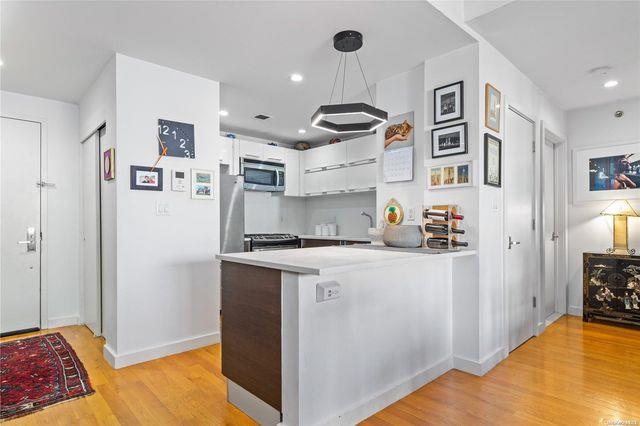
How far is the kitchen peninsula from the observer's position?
176 centimetres

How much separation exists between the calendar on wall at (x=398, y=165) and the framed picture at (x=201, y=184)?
1634mm

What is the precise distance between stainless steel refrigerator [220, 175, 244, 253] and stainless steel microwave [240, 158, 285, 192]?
1.01 metres

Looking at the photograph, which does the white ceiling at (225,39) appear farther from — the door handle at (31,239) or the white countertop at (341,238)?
the white countertop at (341,238)

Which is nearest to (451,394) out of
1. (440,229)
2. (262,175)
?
(440,229)

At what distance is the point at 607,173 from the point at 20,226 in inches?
259

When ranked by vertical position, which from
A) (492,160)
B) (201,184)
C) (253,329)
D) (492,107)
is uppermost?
(492,107)

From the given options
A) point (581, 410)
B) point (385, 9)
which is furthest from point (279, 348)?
point (385, 9)

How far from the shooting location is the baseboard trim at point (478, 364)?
8.60 feet

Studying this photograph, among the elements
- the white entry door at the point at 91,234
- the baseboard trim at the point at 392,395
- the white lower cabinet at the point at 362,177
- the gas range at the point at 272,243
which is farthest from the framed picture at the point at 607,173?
the white entry door at the point at 91,234

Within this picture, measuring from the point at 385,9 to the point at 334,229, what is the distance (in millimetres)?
3674

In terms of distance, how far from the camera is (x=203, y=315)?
130 inches

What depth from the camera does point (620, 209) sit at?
4043mm

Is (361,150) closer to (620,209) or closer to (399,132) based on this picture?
(399,132)

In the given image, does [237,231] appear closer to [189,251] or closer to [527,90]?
[189,251]
